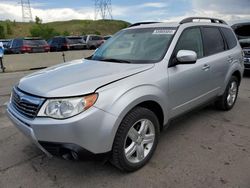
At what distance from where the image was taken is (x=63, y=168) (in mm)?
3303

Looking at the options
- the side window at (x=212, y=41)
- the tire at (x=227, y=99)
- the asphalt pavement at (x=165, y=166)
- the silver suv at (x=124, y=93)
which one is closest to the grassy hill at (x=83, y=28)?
the tire at (x=227, y=99)

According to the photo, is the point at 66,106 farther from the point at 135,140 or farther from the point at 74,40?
the point at 74,40

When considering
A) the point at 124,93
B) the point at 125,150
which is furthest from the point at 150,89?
the point at 125,150

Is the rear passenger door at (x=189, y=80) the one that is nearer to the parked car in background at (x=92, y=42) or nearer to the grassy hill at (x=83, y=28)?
the parked car in background at (x=92, y=42)

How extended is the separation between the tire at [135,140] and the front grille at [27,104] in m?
0.87

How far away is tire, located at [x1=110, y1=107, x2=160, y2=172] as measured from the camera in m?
2.87

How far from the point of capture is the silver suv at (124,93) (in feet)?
8.63

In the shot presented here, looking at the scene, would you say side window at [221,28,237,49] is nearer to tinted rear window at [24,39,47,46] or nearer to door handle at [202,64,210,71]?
door handle at [202,64,210,71]

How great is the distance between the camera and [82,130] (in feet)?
8.42

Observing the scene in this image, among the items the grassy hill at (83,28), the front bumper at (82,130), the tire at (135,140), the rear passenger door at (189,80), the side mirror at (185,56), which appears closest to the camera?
the front bumper at (82,130)

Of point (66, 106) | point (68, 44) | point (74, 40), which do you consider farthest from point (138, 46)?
point (74, 40)

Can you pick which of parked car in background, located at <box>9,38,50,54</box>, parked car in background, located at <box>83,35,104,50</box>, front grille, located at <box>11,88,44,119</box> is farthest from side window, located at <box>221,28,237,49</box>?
parked car in background, located at <box>83,35,104,50</box>

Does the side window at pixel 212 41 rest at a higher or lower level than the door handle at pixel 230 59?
higher

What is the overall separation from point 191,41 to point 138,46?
0.84 m
